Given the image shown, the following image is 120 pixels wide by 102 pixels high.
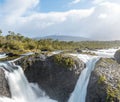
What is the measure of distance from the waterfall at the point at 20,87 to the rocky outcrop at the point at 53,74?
1.90ft

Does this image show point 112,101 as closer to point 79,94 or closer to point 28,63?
point 79,94

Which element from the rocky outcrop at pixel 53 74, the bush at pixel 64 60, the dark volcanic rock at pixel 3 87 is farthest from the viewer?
the bush at pixel 64 60

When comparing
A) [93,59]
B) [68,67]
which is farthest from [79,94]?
[93,59]

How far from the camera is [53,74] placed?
29.2m

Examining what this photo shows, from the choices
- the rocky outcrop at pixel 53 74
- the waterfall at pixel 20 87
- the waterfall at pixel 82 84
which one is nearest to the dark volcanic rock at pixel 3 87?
the waterfall at pixel 20 87

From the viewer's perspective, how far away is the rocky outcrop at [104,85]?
22578 mm

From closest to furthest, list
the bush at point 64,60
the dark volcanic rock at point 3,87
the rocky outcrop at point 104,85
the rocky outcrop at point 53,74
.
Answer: the rocky outcrop at point 104,85
the dark volcanic rock at point 3,87
the rocky outcrop at point 53,74
the bush at point 64,60

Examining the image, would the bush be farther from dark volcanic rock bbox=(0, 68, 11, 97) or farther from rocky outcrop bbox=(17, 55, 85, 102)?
dark volcanic rock bbox=(0, 68, 11, 97)

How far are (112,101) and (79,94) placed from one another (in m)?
4.85

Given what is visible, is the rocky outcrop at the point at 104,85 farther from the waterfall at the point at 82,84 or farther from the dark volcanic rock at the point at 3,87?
the dark volcanic rock at the point at 3,87

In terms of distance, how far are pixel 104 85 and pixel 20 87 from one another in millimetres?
9282

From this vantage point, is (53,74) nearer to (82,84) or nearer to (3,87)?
(82,84)

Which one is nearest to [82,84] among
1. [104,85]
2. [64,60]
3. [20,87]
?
[64,60]

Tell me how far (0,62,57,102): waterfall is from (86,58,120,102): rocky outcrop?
5990 mm
